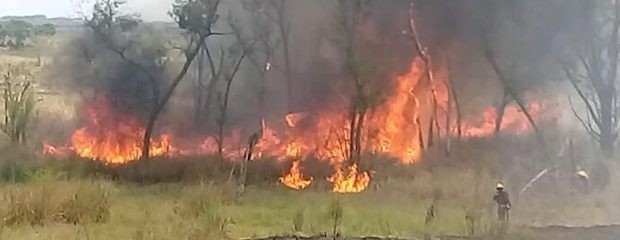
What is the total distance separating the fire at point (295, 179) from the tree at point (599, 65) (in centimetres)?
704

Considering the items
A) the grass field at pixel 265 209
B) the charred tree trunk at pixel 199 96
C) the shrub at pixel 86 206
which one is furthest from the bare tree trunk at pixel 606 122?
the shrub at pixel 86 206

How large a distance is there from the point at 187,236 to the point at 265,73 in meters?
14.1

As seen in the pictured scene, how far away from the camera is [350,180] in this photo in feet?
67.3

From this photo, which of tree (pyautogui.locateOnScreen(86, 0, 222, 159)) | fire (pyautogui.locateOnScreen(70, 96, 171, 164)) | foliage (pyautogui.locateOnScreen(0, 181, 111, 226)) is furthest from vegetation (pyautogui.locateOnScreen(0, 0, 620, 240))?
foliage (pyautogui.locateOnScreen(0, 181, 111, 226))

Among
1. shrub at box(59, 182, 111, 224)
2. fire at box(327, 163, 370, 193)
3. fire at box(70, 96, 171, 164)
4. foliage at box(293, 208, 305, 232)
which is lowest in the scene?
foliage at box(293, 208, 305, 232)

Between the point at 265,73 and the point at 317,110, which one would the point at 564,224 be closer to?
the point at 317,110

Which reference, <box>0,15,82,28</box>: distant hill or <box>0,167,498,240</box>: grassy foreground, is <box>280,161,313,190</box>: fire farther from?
<box>0,15,82,28</box>: distant hill

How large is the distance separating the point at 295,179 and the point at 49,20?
9516 mm

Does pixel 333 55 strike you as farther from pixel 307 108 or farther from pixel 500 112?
pixel 500 112

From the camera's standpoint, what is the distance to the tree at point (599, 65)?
75.5 feet

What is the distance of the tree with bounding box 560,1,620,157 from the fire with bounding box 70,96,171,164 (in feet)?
34.3

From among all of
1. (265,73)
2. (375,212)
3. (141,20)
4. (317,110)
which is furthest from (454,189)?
(141,20)

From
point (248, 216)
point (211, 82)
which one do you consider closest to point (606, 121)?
point (211, 82)

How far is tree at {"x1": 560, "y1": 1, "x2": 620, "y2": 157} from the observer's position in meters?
23.0
